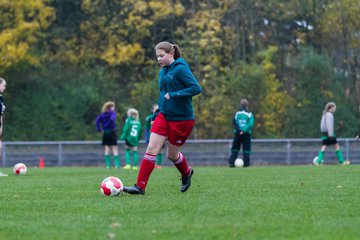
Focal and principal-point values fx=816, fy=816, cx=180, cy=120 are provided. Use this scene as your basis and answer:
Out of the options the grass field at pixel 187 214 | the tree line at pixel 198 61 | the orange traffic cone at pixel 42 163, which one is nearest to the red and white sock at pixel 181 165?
the grass field at pixel 187 214

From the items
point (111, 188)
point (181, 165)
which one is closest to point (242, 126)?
point (181, 165)

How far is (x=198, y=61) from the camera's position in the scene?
1526 inches

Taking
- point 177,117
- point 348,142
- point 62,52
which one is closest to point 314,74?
point 348,142

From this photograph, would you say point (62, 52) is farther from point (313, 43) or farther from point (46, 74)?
point (313, 43)

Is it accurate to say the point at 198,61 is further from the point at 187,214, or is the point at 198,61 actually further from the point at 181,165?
the point at 187,214

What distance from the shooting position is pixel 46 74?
39.8 metres

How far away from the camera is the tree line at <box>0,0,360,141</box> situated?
38.5m

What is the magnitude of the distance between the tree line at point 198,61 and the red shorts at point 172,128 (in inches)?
1050

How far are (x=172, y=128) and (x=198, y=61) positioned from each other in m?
27.9

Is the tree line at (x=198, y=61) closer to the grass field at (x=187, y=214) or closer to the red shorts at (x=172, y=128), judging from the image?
the grass field at (x=187, y=214)

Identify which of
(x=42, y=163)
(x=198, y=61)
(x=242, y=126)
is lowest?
(x=42, y=163)

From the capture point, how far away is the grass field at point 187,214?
Answer: 23.5ft

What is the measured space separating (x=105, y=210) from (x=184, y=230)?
6.22 ft

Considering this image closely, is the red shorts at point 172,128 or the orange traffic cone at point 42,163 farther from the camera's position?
the orange traffic cone at point 42,163
